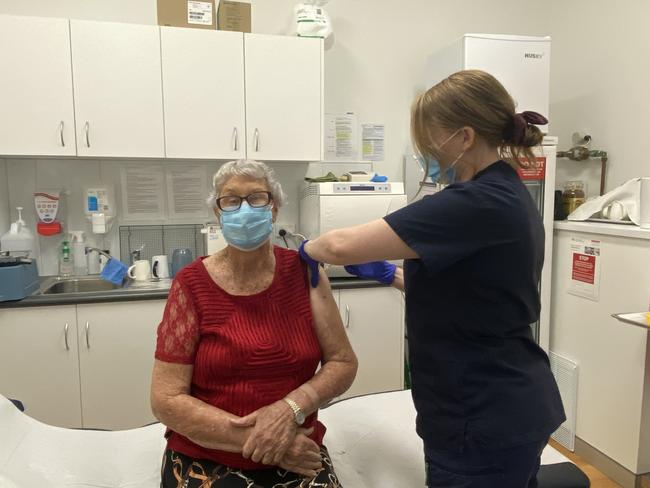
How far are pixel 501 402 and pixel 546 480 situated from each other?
407mm

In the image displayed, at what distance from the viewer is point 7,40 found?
7.77 ft

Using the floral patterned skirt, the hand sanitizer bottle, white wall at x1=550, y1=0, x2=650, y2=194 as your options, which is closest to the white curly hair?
the floral patterned skirt

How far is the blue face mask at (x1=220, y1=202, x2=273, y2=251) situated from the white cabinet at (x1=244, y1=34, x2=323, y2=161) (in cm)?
127

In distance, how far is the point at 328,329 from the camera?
5.07 feet

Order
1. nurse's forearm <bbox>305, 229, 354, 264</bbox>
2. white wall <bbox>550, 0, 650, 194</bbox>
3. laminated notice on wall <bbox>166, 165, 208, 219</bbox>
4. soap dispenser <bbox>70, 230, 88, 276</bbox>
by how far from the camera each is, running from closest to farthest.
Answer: nurse's forearm <bbox>305, 229, 354, 264</bbox>, white wall <bbox>550, 0, 650, 194</bbox>, soap dispenser <bbox>70, 230, 88, 276</bbox>, laminated notice on wall <bbox>166, 165, 208, 219</bbox>

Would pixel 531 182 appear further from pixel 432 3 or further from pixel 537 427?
pixel 537 427

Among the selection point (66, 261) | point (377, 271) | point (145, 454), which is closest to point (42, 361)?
point (66, 261)

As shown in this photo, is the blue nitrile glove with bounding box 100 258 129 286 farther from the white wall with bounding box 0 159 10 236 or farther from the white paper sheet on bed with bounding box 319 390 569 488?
the white paper sheet on bed with bounding box 319 390 569 488

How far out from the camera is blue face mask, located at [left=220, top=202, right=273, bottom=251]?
1464 millimetres

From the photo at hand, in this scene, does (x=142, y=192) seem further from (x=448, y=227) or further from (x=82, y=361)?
(x=448, y=227)

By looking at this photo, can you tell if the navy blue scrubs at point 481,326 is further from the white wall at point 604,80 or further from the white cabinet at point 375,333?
the white wall at point 604,80

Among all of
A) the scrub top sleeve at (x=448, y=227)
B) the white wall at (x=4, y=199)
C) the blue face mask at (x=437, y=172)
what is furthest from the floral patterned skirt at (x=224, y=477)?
the white wall at (x=4, y=199)

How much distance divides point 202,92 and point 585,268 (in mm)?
2083

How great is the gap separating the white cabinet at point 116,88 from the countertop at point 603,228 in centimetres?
211
